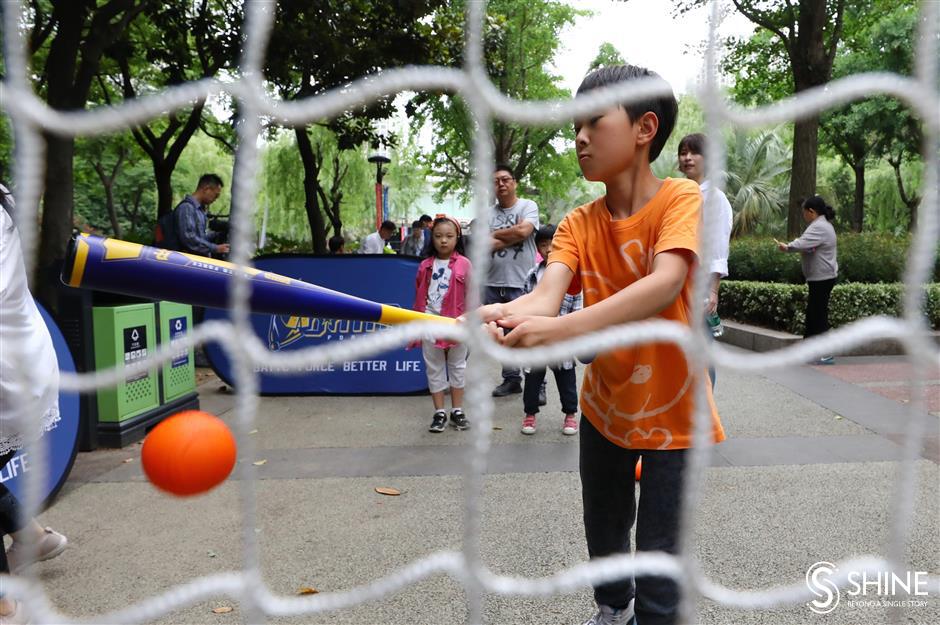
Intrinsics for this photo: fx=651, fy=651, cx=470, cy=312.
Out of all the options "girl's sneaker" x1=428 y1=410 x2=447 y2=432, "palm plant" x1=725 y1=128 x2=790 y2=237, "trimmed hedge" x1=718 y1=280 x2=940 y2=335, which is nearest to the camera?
"girl's sneaker" x1=428 y1=410 x2=447 y2=432

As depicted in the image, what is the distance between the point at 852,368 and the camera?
5.39 m

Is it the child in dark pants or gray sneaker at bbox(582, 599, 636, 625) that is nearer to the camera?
gray sneaker at bbox(582, 599, 636, 625)

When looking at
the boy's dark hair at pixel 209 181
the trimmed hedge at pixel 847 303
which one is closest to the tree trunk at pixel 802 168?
the trimmed hedge at pixel 847 303

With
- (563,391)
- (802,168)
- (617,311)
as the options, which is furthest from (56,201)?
(802,168)

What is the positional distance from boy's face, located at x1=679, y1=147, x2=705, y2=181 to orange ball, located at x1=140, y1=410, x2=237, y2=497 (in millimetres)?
2444

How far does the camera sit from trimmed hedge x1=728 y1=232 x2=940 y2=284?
23.1 ft

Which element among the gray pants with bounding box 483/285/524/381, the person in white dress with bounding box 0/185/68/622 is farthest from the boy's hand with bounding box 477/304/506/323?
the gray pants with bounding box 483/285/524/381

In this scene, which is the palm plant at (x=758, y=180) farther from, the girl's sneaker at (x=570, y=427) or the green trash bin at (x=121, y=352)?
the green trash bin at (x=121, y=352)

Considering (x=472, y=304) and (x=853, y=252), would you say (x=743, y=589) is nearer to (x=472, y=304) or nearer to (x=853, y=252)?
(x=472, y=304)

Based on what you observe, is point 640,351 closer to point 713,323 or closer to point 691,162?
point 691,162

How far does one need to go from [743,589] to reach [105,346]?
127 inches

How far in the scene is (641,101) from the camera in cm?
132

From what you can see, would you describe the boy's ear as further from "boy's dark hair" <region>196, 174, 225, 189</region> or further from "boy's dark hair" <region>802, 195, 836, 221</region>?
"boy's dark hair" <region>802, 195, 836, 221</region>

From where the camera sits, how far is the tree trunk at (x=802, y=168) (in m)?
8.39
